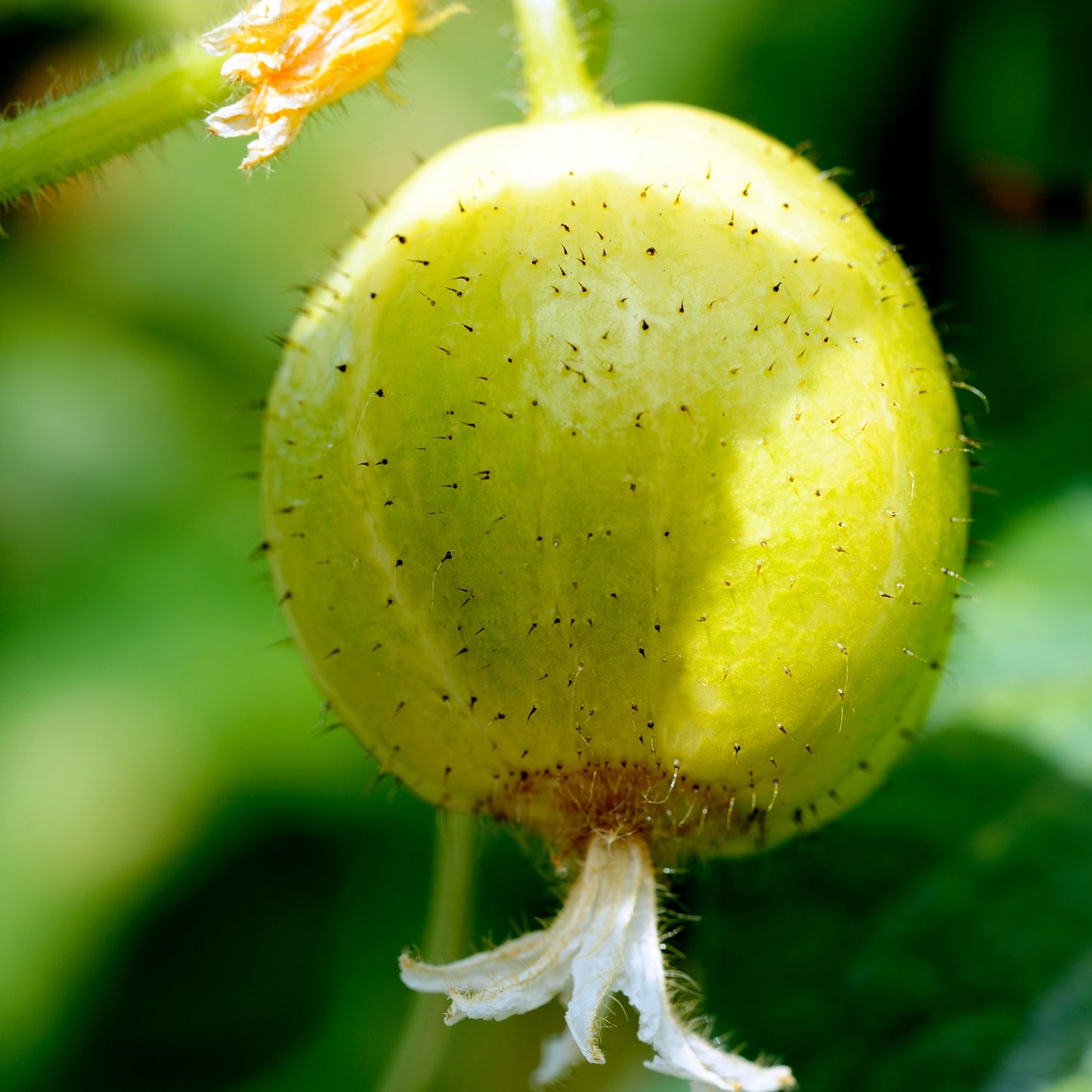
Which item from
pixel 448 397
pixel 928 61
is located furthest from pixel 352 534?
pixel 928 61

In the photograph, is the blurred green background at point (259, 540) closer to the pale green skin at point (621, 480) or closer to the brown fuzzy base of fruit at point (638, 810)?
the brown fuzzy base of fruit at point (638, 810)

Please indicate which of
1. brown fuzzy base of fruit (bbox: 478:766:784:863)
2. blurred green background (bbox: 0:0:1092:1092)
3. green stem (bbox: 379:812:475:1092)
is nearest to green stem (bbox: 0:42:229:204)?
brown fuzzy base of fruit (bbox: 478:766:784:863)

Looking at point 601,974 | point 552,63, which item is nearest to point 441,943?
point 601,974

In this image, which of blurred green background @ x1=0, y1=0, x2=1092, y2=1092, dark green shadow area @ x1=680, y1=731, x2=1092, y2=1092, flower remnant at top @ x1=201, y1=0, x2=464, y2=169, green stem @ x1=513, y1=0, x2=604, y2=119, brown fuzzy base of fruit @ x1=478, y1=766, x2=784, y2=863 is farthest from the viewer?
blurred green background @ x1=0, y1=0, x2=1092, y2=1092

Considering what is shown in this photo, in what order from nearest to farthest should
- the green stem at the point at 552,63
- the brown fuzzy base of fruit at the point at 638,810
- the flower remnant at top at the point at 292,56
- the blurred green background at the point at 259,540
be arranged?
the flower remnant at top at the point at 292,56, the brown fuzzy base of fruit at the point at 638,810, the green stem at the point at 552,63, the blurred green background at the point at 259,540

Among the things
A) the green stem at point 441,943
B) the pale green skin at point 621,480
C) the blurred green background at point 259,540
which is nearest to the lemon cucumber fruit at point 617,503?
the pale green skin at point 621,480

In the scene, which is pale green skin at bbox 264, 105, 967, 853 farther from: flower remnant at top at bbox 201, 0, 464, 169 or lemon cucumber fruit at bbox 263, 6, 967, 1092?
flower remnant at top at bbox 201, 0, 464, 169
